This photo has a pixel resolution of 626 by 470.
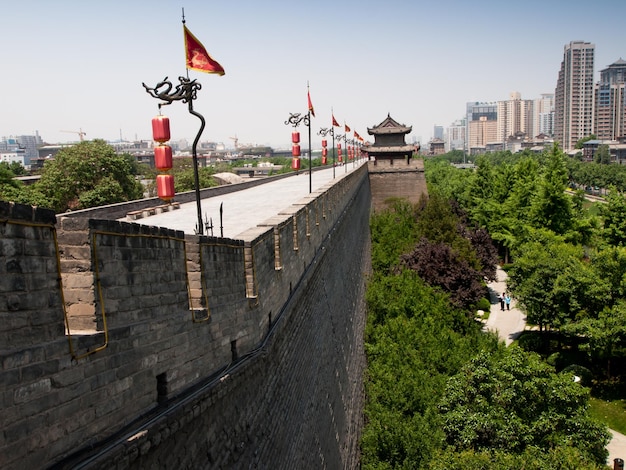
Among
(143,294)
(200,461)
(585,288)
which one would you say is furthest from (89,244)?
(585,288)

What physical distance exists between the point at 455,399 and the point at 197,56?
251 inches

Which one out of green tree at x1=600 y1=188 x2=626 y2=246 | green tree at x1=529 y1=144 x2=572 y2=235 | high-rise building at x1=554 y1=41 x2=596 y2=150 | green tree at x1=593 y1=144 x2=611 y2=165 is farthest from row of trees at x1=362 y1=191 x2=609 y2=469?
high-rise building at x1=554 y1=41 x2=596 y2=150

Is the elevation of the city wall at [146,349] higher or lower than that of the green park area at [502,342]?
higher

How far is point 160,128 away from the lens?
256 inches

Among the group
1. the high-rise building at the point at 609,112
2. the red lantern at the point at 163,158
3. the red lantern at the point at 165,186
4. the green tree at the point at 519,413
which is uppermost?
the high-rise building at the point at 609,112

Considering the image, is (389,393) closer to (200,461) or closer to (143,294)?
(200,461)

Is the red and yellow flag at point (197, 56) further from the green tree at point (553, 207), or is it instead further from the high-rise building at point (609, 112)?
the high-rise building at point (609, 112)

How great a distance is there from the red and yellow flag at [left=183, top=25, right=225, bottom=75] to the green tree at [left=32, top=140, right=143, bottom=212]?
62.2 ft

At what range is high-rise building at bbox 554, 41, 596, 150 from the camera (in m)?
124

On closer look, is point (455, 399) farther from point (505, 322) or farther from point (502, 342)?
point (505, 322)

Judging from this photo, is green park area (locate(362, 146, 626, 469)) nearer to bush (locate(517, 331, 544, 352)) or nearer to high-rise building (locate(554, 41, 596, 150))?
bush (locate(517, 331, 544, 352))

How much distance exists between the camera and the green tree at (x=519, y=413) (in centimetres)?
805

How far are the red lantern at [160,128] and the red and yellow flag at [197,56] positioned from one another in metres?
0.71

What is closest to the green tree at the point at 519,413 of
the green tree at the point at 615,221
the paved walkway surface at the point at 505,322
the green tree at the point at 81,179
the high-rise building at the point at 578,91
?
the paved walkway surface at the point at 505,322
